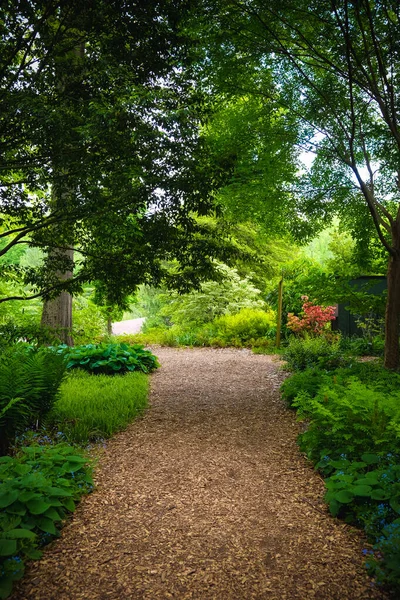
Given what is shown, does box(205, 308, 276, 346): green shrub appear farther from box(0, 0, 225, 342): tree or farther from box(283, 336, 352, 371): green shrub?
box(0, 0, 225, 342): tree

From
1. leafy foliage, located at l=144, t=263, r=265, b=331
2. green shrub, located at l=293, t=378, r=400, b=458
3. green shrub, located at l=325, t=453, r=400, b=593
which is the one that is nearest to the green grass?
green shrub, located at l=293, t=378, r=400, b=458

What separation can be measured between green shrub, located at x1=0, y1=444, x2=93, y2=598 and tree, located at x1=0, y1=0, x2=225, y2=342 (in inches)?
81.5

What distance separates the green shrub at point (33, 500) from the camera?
210 centimetres

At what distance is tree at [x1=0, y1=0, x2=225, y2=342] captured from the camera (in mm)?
3947

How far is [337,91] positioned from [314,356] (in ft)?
15.1

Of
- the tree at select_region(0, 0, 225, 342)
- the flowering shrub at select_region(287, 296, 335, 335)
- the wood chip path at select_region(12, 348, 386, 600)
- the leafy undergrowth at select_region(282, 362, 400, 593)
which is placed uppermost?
the tree at select_region(0, 0, 225, 342)

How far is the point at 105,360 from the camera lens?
7363 mm

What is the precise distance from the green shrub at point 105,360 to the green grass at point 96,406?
540mm

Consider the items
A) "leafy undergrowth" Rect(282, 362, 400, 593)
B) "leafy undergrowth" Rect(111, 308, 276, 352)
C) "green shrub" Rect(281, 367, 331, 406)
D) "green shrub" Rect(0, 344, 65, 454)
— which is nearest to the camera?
"leafy undergrowth" Rect(282, 362, 400, 593)

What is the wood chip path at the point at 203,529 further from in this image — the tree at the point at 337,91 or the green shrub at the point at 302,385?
the tree at the point at 337,91

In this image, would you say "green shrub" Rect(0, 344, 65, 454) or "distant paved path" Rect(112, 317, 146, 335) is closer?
"green shrub" Rect(0, 344, 65, 454)

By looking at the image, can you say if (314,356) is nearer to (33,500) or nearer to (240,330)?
(240,330)

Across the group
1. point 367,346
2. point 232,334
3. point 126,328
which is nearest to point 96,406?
point 367,346

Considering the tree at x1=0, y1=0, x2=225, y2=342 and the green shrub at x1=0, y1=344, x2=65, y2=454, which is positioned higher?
the tree at x1=0, y1=0, x2=225, y2=342
